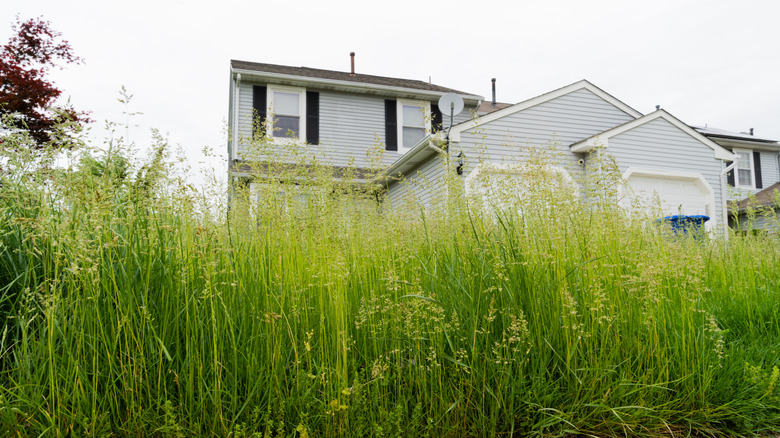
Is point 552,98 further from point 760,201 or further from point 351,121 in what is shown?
point 760,201

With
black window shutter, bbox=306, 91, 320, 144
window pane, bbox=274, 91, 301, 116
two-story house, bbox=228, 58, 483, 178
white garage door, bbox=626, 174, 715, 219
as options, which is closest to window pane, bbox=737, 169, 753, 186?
white garage door, bbox=626, 174, 715, 219

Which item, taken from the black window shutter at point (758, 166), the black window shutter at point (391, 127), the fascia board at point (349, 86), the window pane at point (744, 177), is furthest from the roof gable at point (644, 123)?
the black window shutter at point (758, 166)

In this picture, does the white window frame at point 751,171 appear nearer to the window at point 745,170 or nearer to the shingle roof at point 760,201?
the window at point 745,170

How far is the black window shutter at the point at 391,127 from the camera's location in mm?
13875

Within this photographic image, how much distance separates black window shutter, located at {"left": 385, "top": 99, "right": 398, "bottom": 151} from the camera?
1388 cm

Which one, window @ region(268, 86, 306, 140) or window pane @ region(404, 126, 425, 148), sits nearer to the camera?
window @ region(268, 86, 306, 140)

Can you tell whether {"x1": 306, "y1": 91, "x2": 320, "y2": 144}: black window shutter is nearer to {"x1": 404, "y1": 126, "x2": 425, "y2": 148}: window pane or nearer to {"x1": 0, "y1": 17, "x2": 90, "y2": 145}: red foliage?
{"x1": 404, "y1": 126, "x2": 425, "y2": 148}: window pane

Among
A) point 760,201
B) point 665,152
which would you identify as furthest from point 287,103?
point 760,201

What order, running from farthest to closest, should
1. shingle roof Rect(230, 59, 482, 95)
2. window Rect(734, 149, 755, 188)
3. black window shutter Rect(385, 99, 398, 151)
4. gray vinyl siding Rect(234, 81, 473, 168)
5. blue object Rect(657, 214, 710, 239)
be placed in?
window Rect(734, 149, 755, 188) < black window shutter Rect(385, 99, 398, 151) < gray vinyl siding Rect(234, 81, 473, 168) < shingle roof Rect(230, 59, 482, 95) < blue object Rect(657, 214, 710, 239)

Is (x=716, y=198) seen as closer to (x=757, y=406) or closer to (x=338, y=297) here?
(x=757, y=406)

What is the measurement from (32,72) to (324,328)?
13212 mm

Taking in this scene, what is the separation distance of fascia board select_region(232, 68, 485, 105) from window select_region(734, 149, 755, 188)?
13.3 m

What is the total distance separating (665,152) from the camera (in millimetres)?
11109

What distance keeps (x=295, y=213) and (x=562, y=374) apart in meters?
1.43
